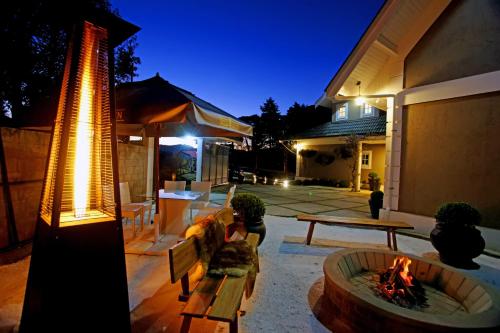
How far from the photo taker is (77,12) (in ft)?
6.25

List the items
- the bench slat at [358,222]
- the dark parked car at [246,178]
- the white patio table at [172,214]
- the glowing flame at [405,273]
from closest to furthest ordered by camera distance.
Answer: the glowing flame at [405,273] < the bench slat at [358,222] < the white patio table at [172,214] < the dark parked car at [246,178]

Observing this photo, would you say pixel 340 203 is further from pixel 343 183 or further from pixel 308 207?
pixel 343 183

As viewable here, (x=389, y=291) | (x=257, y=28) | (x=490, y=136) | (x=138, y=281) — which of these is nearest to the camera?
(x=389, y=291)

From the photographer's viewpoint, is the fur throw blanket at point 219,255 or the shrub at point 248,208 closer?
the fur throw blanket at point 219,255

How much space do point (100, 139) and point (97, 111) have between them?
0.22 meters

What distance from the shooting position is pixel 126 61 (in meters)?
10.2

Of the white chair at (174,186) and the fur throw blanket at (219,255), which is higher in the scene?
the white chair at (174,186)

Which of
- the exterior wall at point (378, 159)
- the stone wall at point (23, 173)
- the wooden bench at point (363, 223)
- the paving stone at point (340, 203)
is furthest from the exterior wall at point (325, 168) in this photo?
the stone wall at point (23, 173)

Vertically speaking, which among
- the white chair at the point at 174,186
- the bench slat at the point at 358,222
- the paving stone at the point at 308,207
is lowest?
the paving stone at the point at 308,207

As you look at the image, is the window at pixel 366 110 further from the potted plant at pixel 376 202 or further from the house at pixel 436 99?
the potted plant at pixel 376 202

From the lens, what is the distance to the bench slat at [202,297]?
192 cm

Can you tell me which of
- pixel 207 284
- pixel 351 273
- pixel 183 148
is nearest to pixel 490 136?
pixel 351 273

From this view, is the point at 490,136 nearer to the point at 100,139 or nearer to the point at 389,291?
the point at 389,291

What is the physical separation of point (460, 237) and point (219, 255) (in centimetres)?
399
